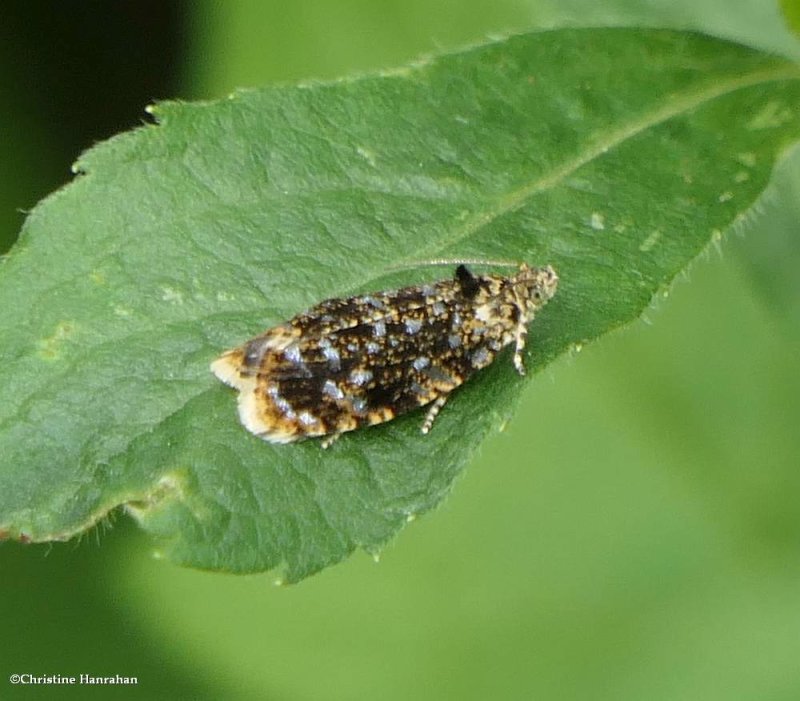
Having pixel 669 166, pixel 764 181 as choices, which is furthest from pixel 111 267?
pixel 764 181

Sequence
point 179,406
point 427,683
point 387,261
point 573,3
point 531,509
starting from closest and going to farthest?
point 179,406 → point 387,261 → point 573,3 → point 427,683 → point 531,509

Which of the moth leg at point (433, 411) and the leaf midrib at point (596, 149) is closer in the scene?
the moth leg at point (433, 411)

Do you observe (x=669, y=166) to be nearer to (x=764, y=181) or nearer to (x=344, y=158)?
(x=764, y=181)

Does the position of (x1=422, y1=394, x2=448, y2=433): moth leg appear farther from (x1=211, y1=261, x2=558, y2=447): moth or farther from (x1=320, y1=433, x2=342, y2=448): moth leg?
Result: (x1=320, y1=433, x2=342, y2=448): moth leg
